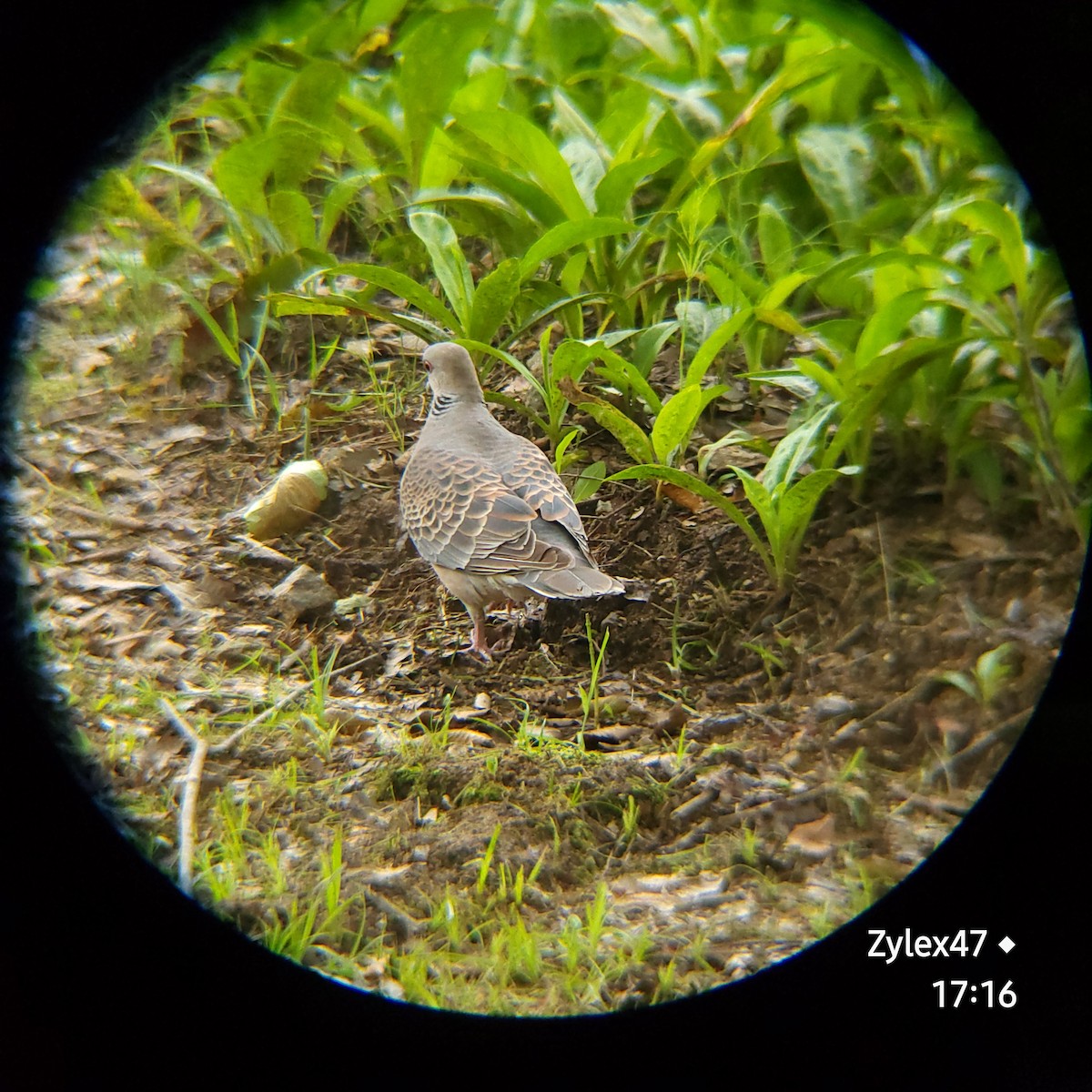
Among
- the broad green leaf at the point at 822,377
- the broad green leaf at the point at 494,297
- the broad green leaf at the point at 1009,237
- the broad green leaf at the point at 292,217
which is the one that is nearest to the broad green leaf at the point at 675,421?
the broad green leaf at the point at 822,377

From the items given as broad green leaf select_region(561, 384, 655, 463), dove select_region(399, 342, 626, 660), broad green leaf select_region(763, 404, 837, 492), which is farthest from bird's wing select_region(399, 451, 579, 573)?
broad green leaf select_region(763, 404, 837, 492)

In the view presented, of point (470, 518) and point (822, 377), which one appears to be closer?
point (822, 377)

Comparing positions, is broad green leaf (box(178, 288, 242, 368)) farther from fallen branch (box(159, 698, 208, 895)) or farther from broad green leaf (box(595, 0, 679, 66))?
broad green leaf (box(595, 0, 679, 66))

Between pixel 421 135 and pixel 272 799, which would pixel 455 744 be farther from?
pixel 421 135

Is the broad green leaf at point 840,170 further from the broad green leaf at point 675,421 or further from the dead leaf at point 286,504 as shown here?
the dead leaf at point 286,504

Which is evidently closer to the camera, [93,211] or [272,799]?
[272,799]

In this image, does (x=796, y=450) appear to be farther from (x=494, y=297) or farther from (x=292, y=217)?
(x=292, y=217)

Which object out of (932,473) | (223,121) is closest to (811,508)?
(932,473)
